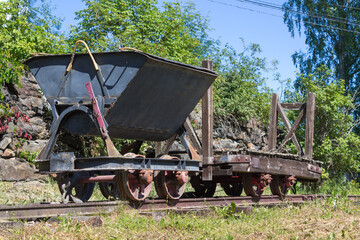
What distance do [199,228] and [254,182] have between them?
427cm

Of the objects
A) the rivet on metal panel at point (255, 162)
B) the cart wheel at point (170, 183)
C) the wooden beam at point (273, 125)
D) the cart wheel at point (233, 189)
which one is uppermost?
the wooden beam at point (273, 125)

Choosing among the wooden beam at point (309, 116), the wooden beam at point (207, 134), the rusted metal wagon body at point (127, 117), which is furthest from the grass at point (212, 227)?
the wooden beam at point (309, 116)

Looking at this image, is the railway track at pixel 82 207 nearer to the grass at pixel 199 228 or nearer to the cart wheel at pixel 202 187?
the grass at pixel 199 228

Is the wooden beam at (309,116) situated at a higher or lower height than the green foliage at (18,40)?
lower

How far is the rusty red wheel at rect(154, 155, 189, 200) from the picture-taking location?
7699 millimetres

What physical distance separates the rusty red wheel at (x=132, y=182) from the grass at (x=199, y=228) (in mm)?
578

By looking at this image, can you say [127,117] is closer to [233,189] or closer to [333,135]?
[233,189]

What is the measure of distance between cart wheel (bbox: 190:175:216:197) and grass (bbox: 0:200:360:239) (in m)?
3.94

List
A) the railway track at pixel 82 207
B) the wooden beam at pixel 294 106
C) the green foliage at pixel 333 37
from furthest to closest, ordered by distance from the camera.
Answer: the green foliage at pixel 333 37
the wooden beam at pixel 294 106
the railway track at pixel 82 207

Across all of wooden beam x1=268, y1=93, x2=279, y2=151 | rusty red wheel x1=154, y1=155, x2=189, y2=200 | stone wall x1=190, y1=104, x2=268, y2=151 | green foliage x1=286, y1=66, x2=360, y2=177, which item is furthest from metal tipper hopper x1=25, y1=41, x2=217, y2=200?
green foliage x1=286, y1=66, x2=360, y2=177

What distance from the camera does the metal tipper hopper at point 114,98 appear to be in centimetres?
699

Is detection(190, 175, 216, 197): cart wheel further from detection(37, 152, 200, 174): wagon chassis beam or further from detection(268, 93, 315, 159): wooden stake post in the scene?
detection(37, 152, 200, 174): wagon chassis beam

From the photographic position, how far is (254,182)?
955 centimetres

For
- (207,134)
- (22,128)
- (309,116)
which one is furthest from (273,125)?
(22,128)
